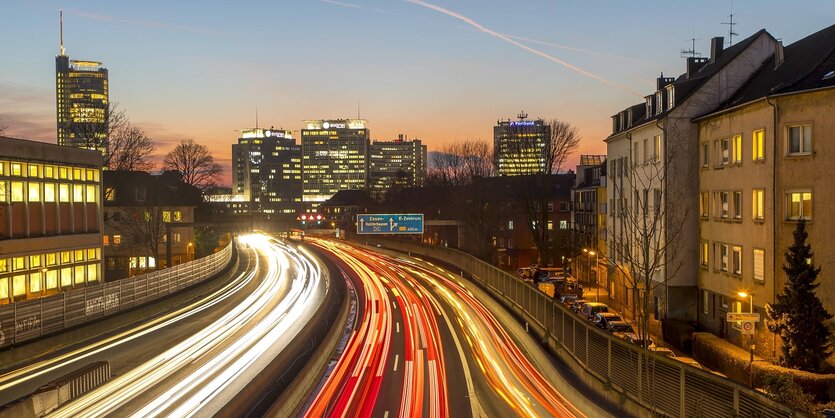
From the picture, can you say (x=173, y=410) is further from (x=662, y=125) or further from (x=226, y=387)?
(x=662, y=125)

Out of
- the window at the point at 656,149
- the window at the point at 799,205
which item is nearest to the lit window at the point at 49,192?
the window at the point at 656,149

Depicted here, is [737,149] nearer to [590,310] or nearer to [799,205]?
[799,205]

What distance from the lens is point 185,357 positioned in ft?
91.0

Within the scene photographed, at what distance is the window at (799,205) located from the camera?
27922mm

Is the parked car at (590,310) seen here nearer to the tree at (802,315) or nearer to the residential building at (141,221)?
the tree at (802,315)

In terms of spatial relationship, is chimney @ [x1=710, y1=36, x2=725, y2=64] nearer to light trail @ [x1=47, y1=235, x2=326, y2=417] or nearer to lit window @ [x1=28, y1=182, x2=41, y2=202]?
light trail @ [x1=47, y1=235, x2=326, y2=417]

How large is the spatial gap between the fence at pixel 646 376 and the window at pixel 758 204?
33.9 feet

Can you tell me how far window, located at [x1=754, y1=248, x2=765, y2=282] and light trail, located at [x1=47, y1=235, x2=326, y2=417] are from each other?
862 inches

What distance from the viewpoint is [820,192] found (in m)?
27.3

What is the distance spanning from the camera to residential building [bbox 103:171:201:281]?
70250 mm

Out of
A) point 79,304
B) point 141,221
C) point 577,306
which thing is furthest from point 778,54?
point 141,221

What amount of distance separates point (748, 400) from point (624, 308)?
3182 cm

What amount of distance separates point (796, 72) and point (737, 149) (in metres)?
4.32

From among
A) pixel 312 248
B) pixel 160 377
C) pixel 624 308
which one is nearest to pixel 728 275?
pixel 624 308
